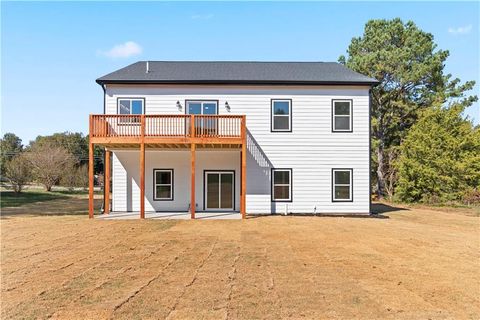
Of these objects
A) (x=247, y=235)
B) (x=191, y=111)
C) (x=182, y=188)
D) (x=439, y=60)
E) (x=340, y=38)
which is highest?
(x=340, y=38)

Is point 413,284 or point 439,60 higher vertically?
point 439,60

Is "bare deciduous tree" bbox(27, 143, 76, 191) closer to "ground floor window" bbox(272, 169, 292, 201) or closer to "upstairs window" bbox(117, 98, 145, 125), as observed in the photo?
"upstairs window" bbox(117, 98, 145, 125)

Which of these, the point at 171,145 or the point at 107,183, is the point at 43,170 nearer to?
the point at 107,183

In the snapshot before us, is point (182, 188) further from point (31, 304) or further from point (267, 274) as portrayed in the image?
point (31, 304)

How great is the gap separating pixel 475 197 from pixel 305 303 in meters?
21.9

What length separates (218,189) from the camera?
57.1 feet

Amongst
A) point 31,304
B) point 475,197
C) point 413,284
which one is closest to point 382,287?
point 413,284

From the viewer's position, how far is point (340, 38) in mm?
30922

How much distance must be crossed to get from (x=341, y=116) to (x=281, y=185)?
4282mm

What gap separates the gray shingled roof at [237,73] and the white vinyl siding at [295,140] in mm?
370

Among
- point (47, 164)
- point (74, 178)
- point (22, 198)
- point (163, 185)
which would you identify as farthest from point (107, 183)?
point (74, 178)

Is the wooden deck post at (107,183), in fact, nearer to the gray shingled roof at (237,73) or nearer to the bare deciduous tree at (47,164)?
the gray shingled roof at (237,73)

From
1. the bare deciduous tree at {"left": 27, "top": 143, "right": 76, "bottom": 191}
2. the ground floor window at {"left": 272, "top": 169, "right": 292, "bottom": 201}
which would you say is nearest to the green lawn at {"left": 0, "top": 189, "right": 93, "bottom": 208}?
the bare deciduous tree at {"left": 27, "top": 143, "right": 76, "bottom": 191}

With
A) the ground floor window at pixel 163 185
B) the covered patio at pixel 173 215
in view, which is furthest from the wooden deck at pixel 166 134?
the ground floor window at pixel 163 185
